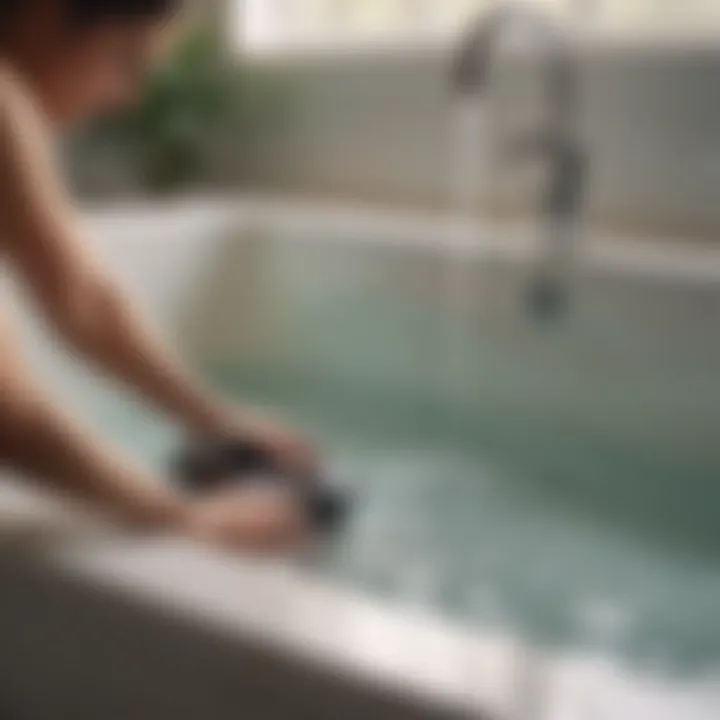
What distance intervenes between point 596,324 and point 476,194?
39cm

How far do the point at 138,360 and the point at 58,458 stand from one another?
0.56ft

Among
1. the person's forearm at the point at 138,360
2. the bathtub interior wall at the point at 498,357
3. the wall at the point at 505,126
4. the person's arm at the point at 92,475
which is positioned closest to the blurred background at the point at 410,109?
the wall at the point at 505,126

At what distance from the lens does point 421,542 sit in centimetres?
109

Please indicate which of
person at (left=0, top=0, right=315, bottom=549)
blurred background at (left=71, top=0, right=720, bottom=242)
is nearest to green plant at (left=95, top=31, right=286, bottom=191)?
blurred background at (left=71, top=0, right=720, bottom=242)

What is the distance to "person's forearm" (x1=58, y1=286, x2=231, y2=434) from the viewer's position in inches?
38.9

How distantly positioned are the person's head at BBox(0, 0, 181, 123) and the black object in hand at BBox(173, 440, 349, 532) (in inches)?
11.6

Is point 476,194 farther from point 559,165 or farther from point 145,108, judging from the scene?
point 145,108

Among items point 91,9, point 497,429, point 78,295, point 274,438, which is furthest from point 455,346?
point 91,9

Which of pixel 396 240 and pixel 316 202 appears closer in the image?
pixel 396 240

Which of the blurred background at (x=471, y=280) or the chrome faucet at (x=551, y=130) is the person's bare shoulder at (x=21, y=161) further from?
the chrome faucet at (x=551, y=130)

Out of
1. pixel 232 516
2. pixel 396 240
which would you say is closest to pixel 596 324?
pixel 396 240

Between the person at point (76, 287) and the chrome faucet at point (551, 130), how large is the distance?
2.39ft

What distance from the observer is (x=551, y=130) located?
1.85 meters

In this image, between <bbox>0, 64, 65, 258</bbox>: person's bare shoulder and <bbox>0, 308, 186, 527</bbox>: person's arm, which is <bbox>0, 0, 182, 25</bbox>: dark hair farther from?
<bbox>0, 308, 186, 527</bbox>: person's arm
